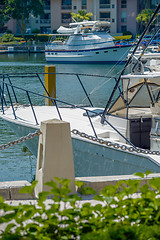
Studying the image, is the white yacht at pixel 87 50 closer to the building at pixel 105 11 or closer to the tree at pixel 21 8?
the building at pixel 105 11

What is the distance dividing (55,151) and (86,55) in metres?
48.2

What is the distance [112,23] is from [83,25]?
22.3 metres

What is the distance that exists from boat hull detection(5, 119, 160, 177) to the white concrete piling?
9.99 ft

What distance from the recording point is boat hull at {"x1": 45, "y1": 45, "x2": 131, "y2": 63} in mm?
53438

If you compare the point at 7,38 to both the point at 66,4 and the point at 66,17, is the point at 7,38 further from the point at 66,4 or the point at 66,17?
the point at 66,4

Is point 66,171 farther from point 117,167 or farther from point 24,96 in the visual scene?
point 24,96

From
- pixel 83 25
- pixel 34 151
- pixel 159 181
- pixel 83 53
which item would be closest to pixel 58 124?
pixel 159 181

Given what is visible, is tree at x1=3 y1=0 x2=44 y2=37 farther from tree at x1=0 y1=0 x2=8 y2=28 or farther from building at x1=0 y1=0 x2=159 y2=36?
building at x1=0 y1=0 x2=159 y2=36

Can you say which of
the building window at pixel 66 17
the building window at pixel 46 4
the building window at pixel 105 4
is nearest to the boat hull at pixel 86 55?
the building window at pixel 105 4

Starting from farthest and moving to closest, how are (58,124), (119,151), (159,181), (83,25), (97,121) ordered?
(83,25), (97,121), (119,151), (58,124), (159,181)

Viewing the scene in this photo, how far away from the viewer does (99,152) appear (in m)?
9.76

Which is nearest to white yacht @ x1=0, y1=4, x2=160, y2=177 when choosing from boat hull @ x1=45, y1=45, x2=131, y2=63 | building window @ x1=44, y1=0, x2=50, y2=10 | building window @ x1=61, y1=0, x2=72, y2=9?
boat hull @ x1=45, y1=45, x2=131, y2=63

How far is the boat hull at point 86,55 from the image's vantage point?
53438mm

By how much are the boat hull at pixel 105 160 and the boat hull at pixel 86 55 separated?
43725mm
